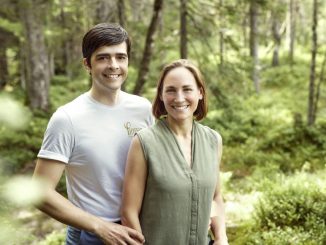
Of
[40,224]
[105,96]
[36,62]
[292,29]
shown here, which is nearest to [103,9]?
[40,224]

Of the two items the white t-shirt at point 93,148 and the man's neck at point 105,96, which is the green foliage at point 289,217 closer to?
the white t-shirt at point 93,148

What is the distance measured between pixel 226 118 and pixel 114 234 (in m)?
11.1

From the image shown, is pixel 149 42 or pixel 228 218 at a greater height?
pixel 149 42

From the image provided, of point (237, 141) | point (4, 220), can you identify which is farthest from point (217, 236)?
point (237, 141)

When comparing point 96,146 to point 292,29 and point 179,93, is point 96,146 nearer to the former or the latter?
point 179,93

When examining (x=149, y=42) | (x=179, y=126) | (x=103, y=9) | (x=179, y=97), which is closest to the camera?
(x=179, y=97)

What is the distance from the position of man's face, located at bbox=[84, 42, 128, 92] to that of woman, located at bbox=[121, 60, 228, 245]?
11.1 inches

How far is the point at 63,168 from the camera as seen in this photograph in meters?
2.22

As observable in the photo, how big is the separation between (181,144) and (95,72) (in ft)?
2.26

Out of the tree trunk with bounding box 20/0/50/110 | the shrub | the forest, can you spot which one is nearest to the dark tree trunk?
the forest

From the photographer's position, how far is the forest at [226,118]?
82.8 inches

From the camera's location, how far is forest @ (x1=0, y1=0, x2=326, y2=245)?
2103 mm

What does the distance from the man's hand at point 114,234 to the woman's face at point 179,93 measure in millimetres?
737

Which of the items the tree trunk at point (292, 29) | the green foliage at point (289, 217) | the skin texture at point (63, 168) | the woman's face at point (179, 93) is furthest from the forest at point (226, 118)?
the tree trunk at point (292, 29)
